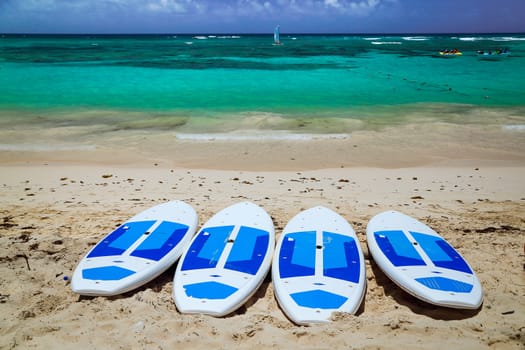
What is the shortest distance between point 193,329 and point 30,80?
22028mm

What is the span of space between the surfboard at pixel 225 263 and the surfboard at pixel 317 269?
0.70 ft

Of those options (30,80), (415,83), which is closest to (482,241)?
(415,83)

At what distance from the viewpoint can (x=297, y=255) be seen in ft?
13.5

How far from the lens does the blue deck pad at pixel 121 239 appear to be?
4.13 m

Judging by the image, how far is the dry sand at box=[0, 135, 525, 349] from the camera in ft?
9.38

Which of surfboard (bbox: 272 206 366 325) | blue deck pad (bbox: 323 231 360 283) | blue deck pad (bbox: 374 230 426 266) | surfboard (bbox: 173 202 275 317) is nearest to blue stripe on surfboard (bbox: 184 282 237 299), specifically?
surfboard (bbox: 173 202 275 317)

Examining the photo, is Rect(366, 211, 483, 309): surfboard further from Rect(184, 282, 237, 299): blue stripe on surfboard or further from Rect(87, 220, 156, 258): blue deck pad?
Rect(87, 220, 156, 258): blue deck pad

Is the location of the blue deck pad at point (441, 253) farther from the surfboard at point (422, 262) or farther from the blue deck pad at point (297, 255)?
the blue deck pad at point (297, 255)

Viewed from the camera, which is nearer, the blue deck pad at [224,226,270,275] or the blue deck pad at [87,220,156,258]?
the blue deck pad at [224,226,270,275]

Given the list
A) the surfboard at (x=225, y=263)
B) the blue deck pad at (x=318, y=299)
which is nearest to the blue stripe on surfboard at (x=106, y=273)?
the surfboard at (x=225, y=263)

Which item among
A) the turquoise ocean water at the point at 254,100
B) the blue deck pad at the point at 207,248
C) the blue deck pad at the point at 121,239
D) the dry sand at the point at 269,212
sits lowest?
the dry sand at the point at 269,212

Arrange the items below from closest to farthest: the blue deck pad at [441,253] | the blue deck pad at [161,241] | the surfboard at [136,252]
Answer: the surfboard at [136,252], the blue deck pad at [441,253], the blue deck pad at [161,241]

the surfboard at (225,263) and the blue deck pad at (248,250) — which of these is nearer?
the surfboard at (225,263)

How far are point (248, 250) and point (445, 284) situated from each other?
77.5 inches
